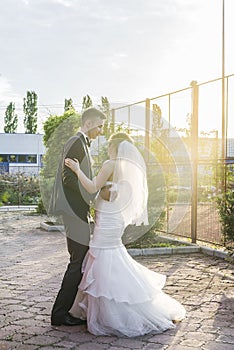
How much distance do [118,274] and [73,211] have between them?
711 millimetres

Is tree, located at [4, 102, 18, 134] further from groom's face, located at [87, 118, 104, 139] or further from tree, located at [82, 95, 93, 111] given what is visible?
groom's face, located at [87, 118, 104, 139]

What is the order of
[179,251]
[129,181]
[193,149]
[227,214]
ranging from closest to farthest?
[129,181], [227,214], [179,251], [193,149]

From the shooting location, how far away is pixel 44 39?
247 inches

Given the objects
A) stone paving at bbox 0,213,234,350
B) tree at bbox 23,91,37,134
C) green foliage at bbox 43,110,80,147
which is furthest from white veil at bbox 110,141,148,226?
tree at bbox 23,91,37,134

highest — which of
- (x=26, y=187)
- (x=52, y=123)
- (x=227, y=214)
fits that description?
(x=52, y=123)

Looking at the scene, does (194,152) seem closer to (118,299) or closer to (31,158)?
(118,299)

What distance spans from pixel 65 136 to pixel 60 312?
10286mm

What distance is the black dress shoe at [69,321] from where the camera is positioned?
4.77m

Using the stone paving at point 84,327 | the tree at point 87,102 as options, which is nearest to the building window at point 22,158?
the tree at point 87,102

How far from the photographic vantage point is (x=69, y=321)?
4793 millimetres

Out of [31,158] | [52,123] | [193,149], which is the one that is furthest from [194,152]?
[31,158]

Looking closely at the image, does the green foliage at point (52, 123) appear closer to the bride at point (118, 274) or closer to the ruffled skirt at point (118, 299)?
the bride at point (118, 274)

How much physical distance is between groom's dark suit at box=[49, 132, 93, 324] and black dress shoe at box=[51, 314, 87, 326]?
13mm

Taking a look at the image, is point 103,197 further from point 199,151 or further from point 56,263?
point 199,151
